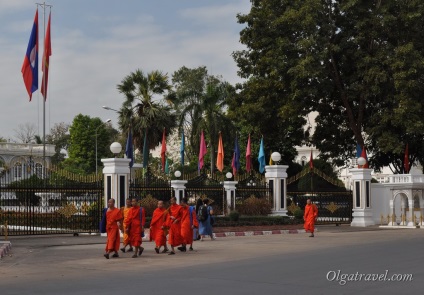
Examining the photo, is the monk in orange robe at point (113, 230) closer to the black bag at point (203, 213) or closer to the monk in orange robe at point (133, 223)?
the monk in orange robe at point (133, 223)

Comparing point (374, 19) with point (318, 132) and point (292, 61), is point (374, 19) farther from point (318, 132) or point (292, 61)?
point (318, 132)

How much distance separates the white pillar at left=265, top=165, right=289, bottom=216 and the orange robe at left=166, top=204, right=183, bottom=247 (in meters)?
15.1

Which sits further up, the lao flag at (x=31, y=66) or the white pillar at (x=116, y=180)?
the lao flag at (x=31, y=66)

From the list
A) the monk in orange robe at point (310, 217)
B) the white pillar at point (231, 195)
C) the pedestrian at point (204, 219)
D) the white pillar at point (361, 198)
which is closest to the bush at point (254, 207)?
the white pillar at point (231, 195)

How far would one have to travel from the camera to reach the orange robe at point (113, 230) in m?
17.5

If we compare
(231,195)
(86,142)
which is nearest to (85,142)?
(86,142)

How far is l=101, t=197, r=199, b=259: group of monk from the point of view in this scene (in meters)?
17.6

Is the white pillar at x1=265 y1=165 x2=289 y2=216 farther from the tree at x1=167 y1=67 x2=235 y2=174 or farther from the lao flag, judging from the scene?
the tree at x1=167 y1=67 x2=235 y2=174

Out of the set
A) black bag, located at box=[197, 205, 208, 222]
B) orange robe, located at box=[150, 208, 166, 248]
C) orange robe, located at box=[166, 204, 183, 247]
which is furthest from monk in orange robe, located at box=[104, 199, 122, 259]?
black bag, located at box=[197, 205, 208, 222]

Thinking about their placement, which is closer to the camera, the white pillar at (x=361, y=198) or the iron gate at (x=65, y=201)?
the iron gate at (x=65, y=201)

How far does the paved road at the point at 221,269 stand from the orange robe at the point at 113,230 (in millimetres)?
434

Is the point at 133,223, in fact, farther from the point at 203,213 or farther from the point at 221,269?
the point at 203,213

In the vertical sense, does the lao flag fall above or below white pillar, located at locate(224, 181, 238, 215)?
above

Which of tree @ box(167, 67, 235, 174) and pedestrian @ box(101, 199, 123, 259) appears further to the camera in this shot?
tree @ box(167, 67, 235, 174)
